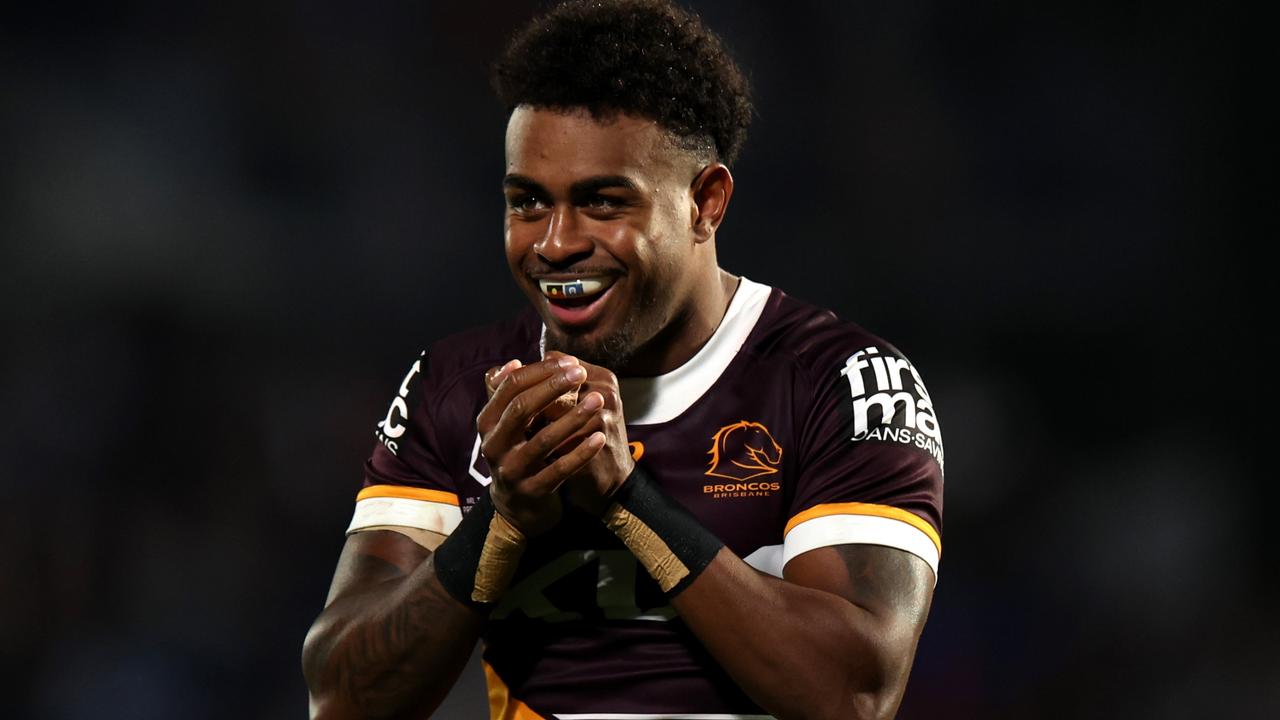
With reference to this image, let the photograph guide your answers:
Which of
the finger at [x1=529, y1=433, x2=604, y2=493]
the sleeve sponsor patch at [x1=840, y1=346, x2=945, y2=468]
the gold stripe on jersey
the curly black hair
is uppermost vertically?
the curly black hair

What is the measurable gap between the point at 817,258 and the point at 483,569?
79.1 inches

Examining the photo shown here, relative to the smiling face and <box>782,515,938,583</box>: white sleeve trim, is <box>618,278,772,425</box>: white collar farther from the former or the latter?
<box>782,515,938,583</box>: white sleeve trim

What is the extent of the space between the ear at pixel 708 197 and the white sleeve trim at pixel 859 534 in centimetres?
45

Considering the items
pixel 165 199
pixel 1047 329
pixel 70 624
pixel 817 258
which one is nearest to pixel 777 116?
pixel 817 258

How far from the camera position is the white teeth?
1677 mm

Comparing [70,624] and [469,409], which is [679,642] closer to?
[469,409]

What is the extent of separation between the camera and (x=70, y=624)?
3.26 meters

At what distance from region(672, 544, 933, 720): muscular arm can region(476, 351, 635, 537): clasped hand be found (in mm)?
187

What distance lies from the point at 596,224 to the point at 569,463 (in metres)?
0.37

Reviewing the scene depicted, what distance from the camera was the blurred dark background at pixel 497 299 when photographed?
3.24 metres

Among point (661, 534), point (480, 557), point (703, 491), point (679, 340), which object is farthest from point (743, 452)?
point (480, 557)

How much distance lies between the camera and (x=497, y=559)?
1.58 metres

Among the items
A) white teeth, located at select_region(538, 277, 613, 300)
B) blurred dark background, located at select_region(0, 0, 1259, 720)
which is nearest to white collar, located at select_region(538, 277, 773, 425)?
white teeth, located at select_region(538, 277, 613, 300)

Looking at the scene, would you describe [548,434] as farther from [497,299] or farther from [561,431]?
[497,299]
